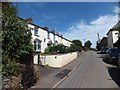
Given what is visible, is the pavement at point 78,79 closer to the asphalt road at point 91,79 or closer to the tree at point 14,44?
the asphalt road at point 91,79

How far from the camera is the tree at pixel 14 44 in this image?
11.1 m

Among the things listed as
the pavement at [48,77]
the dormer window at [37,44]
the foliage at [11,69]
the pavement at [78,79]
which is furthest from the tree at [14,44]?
the dormer window at [37,44]

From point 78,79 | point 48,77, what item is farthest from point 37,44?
point 78,79

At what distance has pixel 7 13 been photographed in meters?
11.7

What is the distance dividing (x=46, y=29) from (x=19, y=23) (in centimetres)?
2965

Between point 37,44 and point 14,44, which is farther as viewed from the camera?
point 37,44

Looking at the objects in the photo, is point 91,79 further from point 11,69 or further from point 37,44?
point 37,44

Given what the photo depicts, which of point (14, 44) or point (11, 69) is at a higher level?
point (14, 44)

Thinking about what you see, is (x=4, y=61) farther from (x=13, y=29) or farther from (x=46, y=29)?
(x=46, y=29)

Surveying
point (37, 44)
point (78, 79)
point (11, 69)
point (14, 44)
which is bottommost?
point (78, 79)

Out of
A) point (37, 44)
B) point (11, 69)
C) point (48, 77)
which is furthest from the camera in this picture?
Answer: point (37, 44)

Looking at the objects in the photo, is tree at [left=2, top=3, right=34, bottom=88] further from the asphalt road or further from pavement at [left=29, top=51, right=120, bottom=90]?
the asphalt road

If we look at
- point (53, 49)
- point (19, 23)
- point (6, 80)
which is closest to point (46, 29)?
point (53, 49)

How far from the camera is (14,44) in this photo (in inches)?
472
